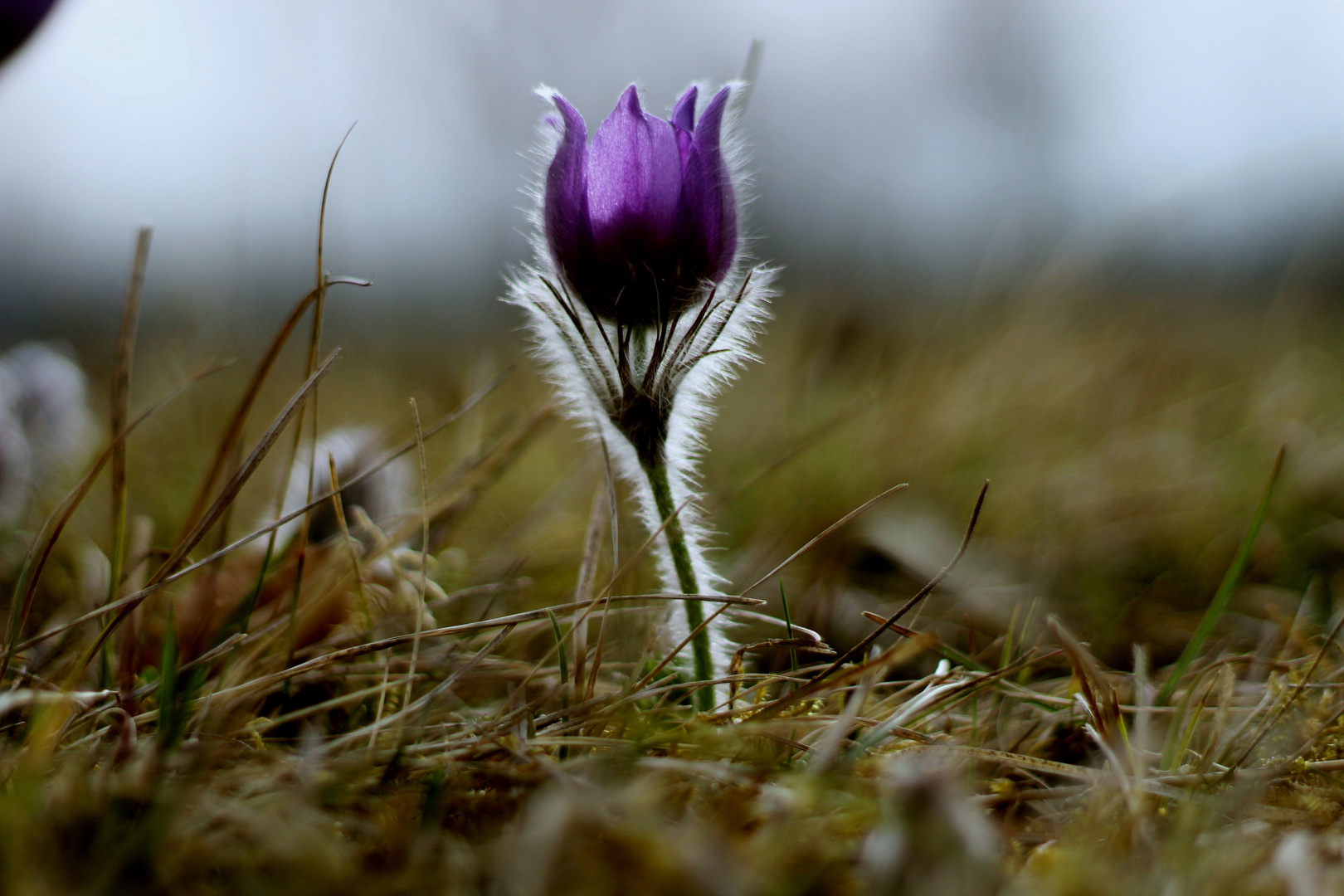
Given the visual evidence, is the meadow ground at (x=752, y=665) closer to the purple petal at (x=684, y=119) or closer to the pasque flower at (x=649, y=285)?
the pasque flower at (x=649, y=285)

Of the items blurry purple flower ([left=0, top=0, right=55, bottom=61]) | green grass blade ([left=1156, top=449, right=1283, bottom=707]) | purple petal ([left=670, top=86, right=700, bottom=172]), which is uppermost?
blurry purple flower ([left=0, top=0, right=55, bottom=61])

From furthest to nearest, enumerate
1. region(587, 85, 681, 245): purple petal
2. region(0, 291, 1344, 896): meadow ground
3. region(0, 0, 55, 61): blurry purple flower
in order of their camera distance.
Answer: region(0, 0, 55, 61): blurry purple flower, region(587, 85, 681, 245): purple petal, region(0, 291, 1344, 896): meadow ground

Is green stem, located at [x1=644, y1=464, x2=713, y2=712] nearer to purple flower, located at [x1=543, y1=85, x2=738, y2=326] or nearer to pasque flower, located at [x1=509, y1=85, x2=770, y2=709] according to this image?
pasque flower, located at [x1=509, y1=85, x2=770, y2=709]

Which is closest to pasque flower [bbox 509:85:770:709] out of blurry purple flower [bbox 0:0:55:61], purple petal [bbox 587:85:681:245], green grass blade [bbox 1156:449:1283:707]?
purple petal [bbox 587:85:681:245]

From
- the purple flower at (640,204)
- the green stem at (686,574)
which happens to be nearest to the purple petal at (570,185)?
the purple flower at (640,204)

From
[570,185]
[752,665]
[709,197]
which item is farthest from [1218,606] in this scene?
[570,185]

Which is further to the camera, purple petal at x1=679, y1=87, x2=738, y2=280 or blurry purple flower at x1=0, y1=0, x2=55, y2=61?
blurry purple flower at x1=0, y1=0, x2=55, y2=61

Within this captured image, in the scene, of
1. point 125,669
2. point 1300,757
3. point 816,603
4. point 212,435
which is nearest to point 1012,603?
point 816,603

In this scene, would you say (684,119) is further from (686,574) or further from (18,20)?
(18,20)
